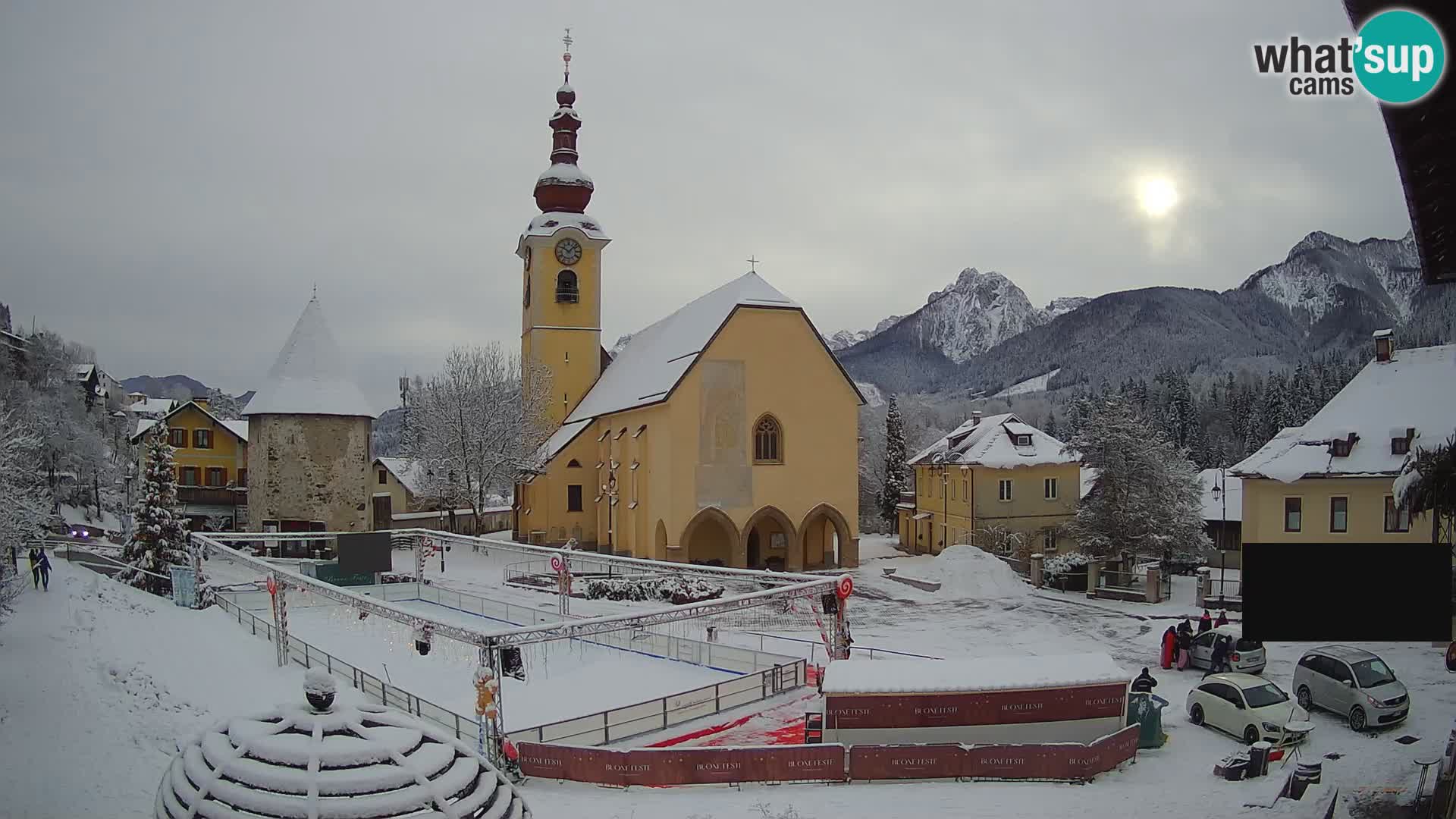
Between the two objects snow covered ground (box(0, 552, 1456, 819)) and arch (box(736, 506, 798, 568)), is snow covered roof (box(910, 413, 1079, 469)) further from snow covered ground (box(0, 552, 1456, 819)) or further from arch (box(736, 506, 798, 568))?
snow covered ground (box(0, 552, 1456, 819))

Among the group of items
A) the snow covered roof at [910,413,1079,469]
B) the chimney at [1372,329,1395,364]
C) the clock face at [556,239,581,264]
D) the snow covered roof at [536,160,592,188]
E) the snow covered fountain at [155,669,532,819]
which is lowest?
the snow covered fountain at [155,669,532,819]

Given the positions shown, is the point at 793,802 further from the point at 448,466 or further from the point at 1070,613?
the point at 448,466

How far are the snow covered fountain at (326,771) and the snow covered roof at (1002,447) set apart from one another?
32.4m

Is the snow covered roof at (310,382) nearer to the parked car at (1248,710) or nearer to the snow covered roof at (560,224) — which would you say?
the snow covered roof at (560,224)

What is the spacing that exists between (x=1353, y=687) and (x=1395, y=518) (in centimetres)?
595

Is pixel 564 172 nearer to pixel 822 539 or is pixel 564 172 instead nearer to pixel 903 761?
pixel 822 539

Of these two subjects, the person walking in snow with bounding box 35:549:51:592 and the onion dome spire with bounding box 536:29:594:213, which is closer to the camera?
the person walking in snow with bounding box 35:549:51:592

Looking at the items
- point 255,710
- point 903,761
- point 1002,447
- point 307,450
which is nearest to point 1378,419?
point 903,761

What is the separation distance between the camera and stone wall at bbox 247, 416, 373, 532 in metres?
33.0

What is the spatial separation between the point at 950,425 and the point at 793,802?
262 feet

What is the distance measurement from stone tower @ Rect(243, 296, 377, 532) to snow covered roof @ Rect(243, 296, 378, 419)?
0.03m

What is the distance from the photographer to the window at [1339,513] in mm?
10305
